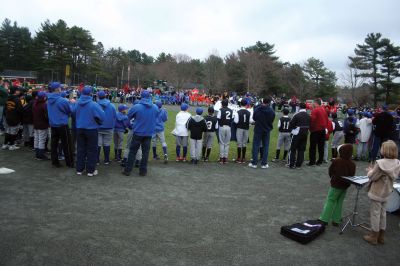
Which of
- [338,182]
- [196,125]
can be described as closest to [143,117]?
[196,125]

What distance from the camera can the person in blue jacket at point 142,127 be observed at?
8.48 meters

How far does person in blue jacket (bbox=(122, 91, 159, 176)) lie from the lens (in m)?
8.48

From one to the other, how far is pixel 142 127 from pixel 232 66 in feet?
187

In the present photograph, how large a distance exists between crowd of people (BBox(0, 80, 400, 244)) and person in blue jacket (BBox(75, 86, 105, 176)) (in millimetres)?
25

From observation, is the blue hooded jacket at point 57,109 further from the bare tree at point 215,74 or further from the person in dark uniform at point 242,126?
the bare tree at point 215,74

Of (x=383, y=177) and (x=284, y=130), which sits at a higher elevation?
(x=284, y=130)

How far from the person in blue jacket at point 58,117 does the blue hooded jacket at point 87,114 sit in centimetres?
73

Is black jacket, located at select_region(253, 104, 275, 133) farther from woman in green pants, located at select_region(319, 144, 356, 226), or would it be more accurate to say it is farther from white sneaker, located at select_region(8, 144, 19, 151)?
white sneaker, located at select_region(8, 144, 19, 151)

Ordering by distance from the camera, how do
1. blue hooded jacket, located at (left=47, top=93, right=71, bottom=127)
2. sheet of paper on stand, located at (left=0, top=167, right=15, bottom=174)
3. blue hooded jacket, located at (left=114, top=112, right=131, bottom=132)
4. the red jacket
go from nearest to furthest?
sheet of paper on stand, located at (left=0, top=167, right=15, bottom=174) < blue hooded jacket, located at (left=47, top=93, right=71, bottom=127) < blue hooded jacket, located at (left=114, top=112, right=131, bottom=132) < the red jacket

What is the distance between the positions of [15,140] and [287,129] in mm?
9540

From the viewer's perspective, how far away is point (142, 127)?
8469 millimetres

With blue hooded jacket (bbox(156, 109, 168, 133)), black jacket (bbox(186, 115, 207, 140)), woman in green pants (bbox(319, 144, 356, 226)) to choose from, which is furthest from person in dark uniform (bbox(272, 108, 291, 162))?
woman in green pants (bbox(319, 144, 356, 226))

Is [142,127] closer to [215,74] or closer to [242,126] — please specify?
[242,126]

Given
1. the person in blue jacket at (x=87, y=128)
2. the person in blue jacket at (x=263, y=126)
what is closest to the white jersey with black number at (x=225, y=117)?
the person in blue jacket at (x=263, y=126)
